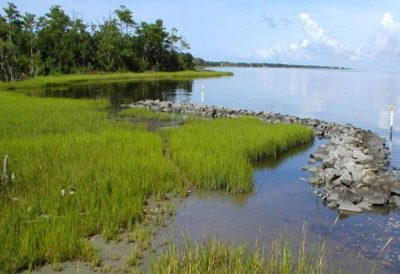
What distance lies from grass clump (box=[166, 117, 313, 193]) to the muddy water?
476 mm

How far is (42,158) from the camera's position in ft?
38.4

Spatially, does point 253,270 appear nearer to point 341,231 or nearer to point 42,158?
point 341,231

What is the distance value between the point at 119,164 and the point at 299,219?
5.24m

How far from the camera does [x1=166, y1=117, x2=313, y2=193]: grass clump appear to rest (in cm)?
1165

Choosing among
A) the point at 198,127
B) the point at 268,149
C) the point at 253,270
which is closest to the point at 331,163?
the point at 268,149

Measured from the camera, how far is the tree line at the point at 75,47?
5917cm

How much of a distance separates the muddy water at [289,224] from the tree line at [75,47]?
43162 millimetres

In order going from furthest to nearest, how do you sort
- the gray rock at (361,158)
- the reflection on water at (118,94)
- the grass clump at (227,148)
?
1. the reflection on water at (118,94)
2. the gray rock at (361,158)
3. the grass clump at (227,148)

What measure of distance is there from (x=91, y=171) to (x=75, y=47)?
6684 cm

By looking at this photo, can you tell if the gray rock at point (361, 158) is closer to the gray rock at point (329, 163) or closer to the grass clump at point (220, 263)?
the gray rock at point (329, 163)

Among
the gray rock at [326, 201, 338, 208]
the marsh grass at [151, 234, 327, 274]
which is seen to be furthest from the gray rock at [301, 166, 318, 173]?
the marsh grass at [151, 234, 327, 274]

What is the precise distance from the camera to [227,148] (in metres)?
14.3

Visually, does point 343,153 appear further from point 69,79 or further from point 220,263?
point 69,79

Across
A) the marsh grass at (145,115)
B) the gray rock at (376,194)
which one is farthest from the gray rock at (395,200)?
the marsh grass at (145,115)
